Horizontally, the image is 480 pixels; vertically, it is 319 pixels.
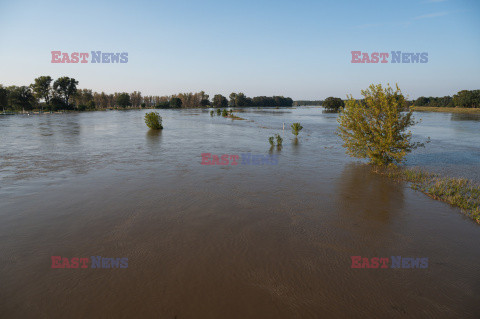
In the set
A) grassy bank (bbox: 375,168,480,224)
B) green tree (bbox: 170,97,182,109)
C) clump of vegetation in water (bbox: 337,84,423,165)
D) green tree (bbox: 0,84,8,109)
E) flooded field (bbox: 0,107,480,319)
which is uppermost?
green tree (bbox: 170,97,182,109)

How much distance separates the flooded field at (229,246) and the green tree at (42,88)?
12021cm

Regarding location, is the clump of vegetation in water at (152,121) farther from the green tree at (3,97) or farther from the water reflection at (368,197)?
the green tree at (3,97)

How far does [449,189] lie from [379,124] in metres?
5.93

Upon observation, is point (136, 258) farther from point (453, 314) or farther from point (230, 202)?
point (453, 314)

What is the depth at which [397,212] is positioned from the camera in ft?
31.7

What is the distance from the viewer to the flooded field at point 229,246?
16.7 feet

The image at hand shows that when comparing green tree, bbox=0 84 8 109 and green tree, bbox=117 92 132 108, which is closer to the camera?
green tree, bbox=0 84 8 109

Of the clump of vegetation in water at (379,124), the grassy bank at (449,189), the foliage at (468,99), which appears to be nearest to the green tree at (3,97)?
the clump of vegetation in water at (379,124)

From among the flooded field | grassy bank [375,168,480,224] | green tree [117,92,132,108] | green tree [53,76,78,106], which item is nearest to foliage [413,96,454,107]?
grassy bank [375,168,480,224]

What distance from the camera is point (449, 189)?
38.3ft

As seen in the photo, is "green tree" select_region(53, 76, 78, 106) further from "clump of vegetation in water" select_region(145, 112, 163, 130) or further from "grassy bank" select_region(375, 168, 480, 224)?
"grassy bank" select_region(375, 168, 480, 224)

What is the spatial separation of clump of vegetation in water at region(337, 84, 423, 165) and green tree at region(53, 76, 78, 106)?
133m

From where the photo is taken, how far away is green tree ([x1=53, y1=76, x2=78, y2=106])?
11131cm

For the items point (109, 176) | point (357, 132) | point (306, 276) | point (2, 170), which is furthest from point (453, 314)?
point (2, 170)
